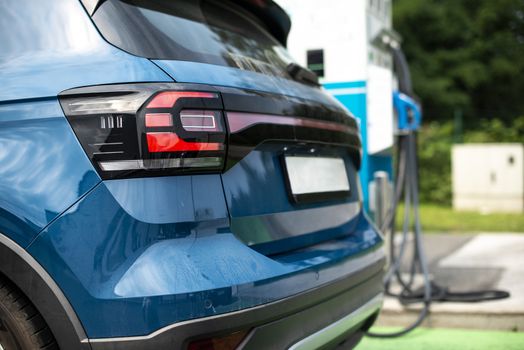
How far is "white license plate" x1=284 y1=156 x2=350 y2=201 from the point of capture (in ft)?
8.15

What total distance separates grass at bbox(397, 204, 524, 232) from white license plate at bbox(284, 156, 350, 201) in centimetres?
750

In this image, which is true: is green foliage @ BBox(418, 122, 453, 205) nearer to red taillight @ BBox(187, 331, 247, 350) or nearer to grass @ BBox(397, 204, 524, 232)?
grass @ BBox(397, 204, 524, 232)

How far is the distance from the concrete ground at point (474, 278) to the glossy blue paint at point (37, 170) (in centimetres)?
325

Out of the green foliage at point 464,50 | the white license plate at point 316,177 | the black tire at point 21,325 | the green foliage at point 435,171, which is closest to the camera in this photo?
the black tire at point 21,325

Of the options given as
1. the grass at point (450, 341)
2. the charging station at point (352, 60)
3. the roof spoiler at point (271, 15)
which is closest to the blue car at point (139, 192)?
the roof spoiler at point (271, 15)

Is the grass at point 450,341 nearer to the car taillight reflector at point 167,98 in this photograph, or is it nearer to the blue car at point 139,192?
the blue car at point 139,192

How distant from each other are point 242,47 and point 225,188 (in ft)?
2.58

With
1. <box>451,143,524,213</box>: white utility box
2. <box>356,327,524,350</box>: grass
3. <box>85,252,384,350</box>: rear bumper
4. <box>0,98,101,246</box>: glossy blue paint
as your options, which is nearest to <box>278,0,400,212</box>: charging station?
<box>356,327,524,350</box>: grass

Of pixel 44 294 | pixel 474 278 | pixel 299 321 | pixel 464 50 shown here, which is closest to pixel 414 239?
pixel 474 278

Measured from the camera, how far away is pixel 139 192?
194 centimetres

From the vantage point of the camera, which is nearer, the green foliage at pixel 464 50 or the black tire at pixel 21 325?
the black tire at pixel 21 325

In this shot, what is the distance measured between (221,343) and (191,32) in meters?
1.14

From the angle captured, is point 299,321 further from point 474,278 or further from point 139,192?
point 474,278

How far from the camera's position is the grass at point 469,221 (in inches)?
396
